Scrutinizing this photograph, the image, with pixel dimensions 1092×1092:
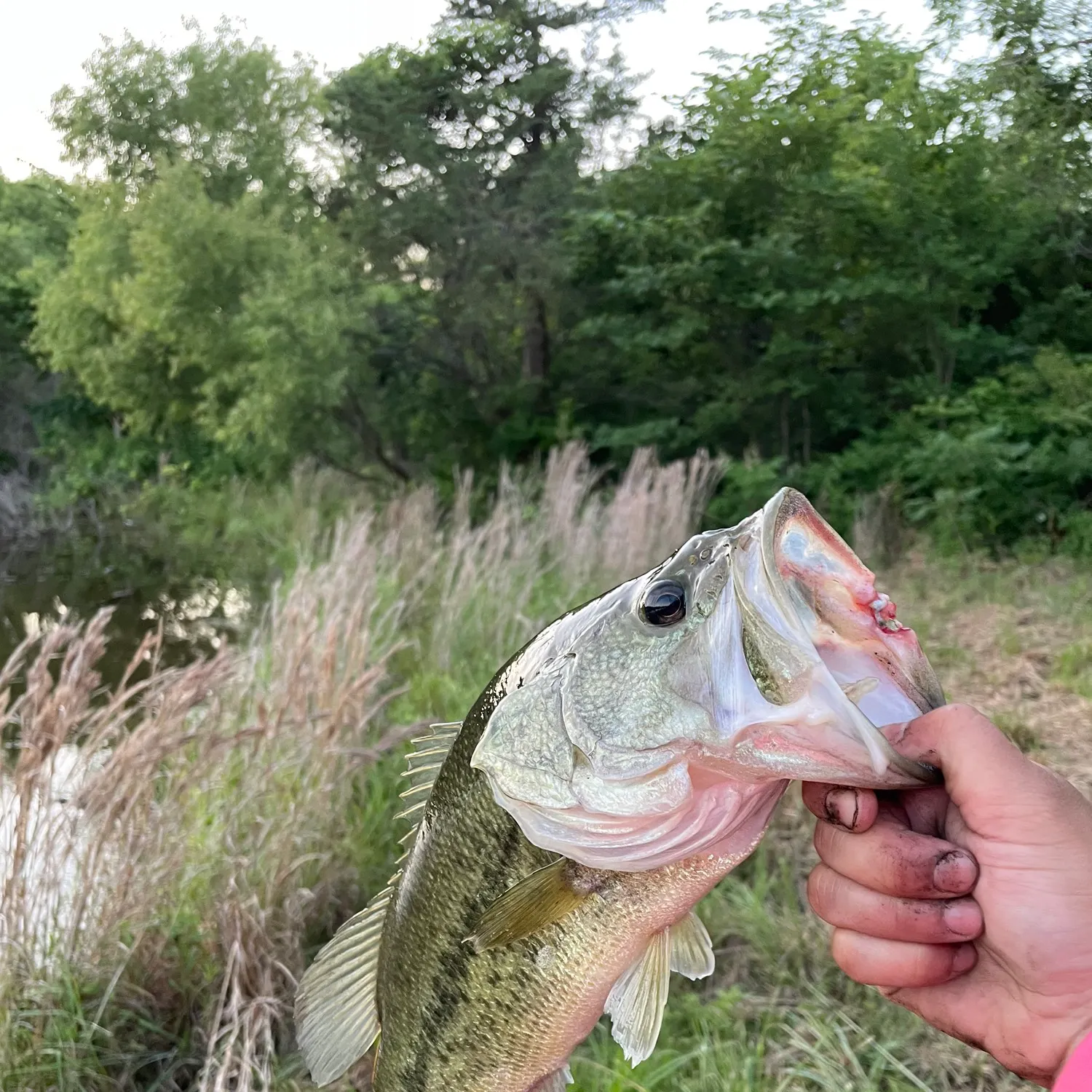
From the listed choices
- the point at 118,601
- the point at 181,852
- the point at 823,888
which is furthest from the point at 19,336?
the point at 823,888

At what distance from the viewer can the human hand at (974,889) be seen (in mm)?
981

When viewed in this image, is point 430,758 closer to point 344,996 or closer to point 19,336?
point 344,996

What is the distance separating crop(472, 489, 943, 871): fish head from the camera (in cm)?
84

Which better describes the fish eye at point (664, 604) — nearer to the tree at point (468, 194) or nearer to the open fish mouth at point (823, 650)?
the open fish mouth at point (823, 650)

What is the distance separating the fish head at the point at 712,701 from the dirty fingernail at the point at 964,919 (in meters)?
0.26

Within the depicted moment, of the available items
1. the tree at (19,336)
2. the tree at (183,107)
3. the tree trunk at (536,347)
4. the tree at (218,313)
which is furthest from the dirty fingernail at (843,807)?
the tree at (19,336)

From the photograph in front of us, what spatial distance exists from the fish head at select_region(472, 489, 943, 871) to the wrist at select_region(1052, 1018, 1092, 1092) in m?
0.35

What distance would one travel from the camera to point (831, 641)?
0.90 meters

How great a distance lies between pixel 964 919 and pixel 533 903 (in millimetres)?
582

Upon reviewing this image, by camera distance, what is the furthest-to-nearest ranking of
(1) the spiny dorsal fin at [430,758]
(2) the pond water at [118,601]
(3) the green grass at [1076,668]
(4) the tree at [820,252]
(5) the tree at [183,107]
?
1. (5) the tree at [183,107]
2. (4) the tree at [820,252]
3. (2) the pond water at [118,601]
4. (3) the green grass at [1076,668]
5. (1) the spiny dorsal fin at [430,758]

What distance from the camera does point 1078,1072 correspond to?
3.00ft

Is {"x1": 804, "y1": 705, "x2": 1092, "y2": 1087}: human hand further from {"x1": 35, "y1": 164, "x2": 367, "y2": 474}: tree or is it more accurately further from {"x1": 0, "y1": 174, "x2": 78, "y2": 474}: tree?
{"x1": 0, "y1": 174, "x2": 78, "y2": 474}: tree

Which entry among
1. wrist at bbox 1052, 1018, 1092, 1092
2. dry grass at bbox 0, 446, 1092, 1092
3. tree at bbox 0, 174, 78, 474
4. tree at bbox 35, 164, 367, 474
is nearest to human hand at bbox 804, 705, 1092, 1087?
wrist at bbox 1052, 1018, 1092, 1092

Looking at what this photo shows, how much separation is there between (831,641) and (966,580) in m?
6.61
